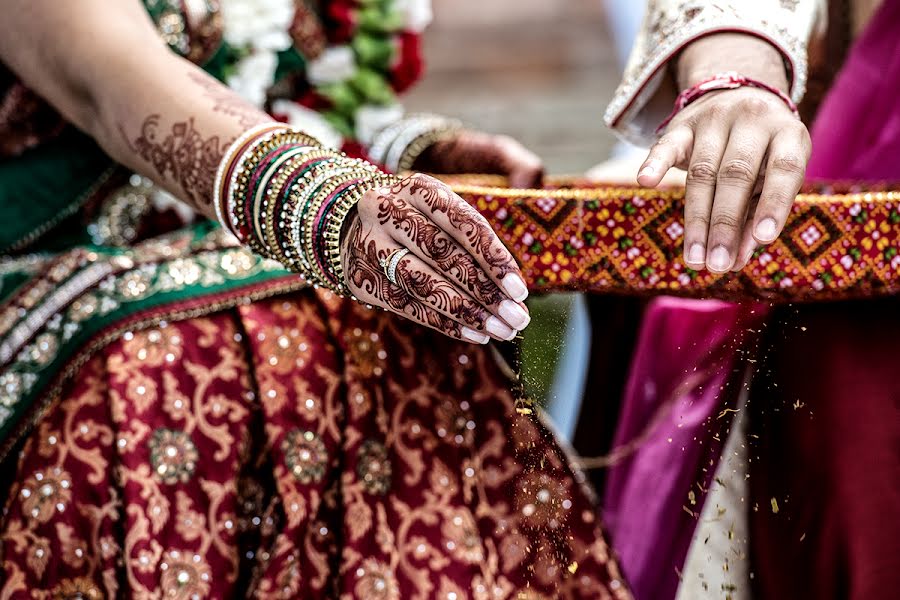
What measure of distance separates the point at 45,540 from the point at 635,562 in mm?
502

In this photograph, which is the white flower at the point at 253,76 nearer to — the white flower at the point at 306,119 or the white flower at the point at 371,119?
the white flower at the point at 306,119

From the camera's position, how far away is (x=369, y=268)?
53 cm

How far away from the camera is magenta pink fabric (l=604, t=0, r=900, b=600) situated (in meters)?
0.60

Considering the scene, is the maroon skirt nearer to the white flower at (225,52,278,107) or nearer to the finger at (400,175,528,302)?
the finger at (400,175,528,302)

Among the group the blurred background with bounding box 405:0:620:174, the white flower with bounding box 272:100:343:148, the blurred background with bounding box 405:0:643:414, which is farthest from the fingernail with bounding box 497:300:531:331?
the blurred background with bounding box 405:0:620:174

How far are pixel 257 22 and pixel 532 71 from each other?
2640 millimetres

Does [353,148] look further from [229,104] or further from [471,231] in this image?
[471,231]

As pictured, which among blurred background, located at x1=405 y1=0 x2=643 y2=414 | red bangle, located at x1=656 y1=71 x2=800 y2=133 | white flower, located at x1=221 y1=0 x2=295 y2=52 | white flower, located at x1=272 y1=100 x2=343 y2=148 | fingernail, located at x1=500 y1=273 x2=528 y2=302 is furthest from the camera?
blurred background, located at x1=405 y1=0 x2=643 y2=414

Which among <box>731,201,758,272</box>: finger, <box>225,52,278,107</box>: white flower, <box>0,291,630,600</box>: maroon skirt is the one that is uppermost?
<box>225,52,278,107</box>: white flower

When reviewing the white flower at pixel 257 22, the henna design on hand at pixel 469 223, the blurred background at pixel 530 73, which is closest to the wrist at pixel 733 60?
the henna design on hand at pixel 469 223

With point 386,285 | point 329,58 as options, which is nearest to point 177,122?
point 386,285

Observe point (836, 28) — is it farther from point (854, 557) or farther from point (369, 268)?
point (369, 268)

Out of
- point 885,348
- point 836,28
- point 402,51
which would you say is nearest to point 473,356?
point 885,348

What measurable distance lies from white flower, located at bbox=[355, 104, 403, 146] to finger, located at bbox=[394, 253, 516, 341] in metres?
0.67
